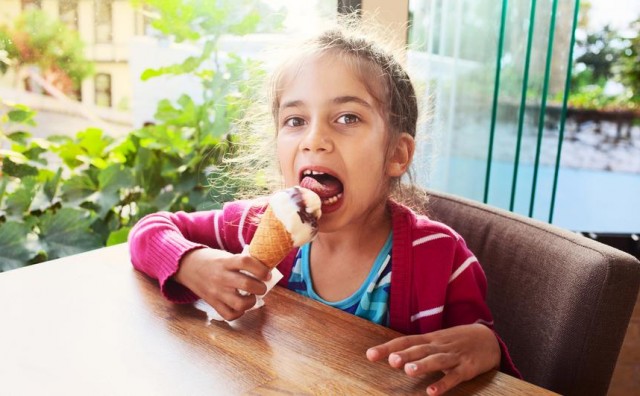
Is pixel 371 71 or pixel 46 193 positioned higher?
pixel 371 71

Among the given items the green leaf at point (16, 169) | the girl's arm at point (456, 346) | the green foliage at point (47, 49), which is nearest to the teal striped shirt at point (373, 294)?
the girl's arm at point (456, 346)

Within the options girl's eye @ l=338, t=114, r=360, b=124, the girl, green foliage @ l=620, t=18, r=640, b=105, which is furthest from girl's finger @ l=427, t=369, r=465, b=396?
green foliage @ l=620, t=18, r=640, b=105

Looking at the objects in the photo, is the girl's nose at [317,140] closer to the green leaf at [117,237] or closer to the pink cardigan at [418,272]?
the pink cardigan at [418,272]

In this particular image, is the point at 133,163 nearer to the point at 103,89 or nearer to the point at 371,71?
the point at 103,89

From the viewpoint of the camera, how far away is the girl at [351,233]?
3.47 ft

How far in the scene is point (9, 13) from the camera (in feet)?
5.53

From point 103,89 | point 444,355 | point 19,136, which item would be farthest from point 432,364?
point 103,89

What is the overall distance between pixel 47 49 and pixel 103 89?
255mm

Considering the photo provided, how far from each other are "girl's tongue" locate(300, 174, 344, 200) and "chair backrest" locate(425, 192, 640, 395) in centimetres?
38

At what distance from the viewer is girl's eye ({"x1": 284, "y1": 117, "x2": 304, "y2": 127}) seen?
1164mm

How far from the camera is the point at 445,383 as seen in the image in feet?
2.54

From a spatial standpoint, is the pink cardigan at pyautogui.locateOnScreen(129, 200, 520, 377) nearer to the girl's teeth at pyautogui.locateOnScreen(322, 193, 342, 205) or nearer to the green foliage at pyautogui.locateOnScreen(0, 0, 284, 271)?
the girl's teeth at pyautogui.locateOnScreen(322, 193, 342, 205)

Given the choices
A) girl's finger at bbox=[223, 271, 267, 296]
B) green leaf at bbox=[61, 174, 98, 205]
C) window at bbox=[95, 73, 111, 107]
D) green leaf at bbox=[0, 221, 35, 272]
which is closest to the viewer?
girl's finger at bbox=[223, 271, 267, 296]

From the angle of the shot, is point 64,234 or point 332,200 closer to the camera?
point 332,200
